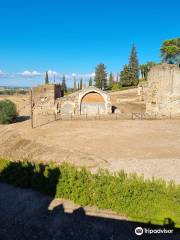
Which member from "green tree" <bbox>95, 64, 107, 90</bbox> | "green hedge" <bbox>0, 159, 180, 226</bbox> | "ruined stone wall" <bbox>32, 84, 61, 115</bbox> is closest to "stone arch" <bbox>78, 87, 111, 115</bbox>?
"ruined stone wall" <bbox>32, 84, 61, 115</bbox>

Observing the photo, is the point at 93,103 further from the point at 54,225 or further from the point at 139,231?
the point at 139,231

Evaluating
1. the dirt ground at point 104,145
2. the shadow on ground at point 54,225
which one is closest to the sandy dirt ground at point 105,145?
the dirt ground at point 104,145

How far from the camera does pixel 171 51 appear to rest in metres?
59.4

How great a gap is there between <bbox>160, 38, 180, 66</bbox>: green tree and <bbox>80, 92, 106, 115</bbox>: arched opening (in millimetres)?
34093

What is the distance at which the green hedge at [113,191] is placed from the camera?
31.2ft

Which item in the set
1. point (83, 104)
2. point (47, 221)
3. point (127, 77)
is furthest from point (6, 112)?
point (127, 77)

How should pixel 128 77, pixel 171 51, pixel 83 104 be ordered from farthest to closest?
pixel 128 77 < pixel 171 51 < pixel 83 104

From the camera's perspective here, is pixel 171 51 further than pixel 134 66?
No

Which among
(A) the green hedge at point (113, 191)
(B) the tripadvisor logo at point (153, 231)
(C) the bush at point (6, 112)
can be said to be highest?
(C) the bush at point (6, 112)

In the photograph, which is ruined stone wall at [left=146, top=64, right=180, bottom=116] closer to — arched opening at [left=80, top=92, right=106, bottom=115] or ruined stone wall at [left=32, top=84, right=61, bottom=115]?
arched opening at [left=80, top=92, right=106, bottom=115]

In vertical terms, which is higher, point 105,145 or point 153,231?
point 105,145

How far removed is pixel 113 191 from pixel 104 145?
9451 millimetres

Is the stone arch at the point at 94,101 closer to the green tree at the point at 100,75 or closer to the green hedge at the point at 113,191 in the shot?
the green hedge at the point at 113,191

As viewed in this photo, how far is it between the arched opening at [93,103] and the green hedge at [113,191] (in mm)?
23296
